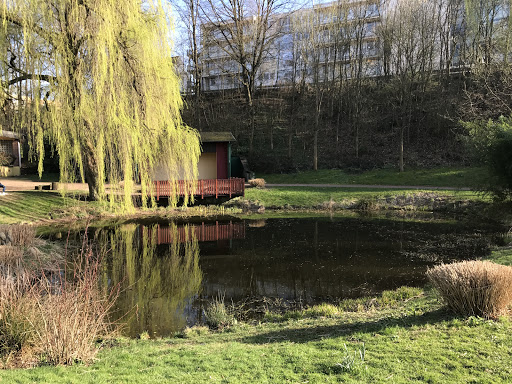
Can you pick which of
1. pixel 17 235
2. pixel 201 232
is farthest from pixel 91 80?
pixel 201 232

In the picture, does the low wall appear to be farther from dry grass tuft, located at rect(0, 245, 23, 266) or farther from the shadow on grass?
the shadow on grass

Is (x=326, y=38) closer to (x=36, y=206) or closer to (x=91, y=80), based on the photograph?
(x=91, y=80)

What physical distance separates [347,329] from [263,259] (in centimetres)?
657

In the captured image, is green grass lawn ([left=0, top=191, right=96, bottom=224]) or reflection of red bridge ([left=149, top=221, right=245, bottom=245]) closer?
reflection of red bridge ([left=149, top=221, right=245, bottom=245])

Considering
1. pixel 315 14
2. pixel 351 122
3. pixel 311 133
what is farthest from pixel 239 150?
pixel 315 14

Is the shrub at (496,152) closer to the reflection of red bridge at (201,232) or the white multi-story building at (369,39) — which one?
the reflection of red bridge at (201,232)

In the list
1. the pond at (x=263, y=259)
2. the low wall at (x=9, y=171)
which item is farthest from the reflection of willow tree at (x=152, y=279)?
the low wall at (x=9, y=171)

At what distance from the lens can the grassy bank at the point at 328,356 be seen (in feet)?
11.6

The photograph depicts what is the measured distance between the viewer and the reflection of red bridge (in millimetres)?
14656

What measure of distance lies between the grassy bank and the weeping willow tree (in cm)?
711

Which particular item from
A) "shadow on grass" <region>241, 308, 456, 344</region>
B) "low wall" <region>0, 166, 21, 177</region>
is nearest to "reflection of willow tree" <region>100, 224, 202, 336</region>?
"shadow on grass" <region>241, 308, 456, 344</region>

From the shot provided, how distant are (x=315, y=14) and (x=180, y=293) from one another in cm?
3181

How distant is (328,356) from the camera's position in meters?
4.03

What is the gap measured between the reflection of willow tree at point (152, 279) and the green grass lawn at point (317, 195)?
9.23 metres
